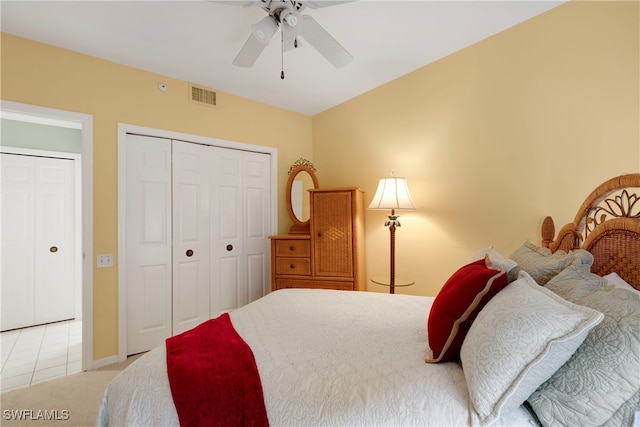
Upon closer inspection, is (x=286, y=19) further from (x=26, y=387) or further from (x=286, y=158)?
(x=26, y=387)

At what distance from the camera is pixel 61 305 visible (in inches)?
149

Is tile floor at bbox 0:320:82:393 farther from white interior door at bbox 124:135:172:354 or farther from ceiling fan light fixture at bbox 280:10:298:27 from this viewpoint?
ceiling fan light fixture at bbox 280:10:298:27

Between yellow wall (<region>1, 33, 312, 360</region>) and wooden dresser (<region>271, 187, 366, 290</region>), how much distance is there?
137cm

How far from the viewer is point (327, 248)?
3090 mm

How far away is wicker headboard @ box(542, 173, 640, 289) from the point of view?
4.25 ft

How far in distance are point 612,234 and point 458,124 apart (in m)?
1.41

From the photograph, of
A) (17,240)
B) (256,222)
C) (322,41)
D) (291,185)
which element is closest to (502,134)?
(322,41)

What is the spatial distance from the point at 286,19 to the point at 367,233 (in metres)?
2.21

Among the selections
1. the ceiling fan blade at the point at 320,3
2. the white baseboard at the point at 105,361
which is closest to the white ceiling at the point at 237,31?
the ceiling fan blade at the point at 320,3

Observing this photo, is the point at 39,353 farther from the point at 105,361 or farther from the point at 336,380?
the point at 336,380

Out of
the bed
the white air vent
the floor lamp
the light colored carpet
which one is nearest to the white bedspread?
the bed

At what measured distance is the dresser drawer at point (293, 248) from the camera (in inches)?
126

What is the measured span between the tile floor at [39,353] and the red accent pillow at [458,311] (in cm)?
297

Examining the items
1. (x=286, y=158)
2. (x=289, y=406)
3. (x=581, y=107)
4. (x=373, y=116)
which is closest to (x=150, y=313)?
(x=286, y=158)
